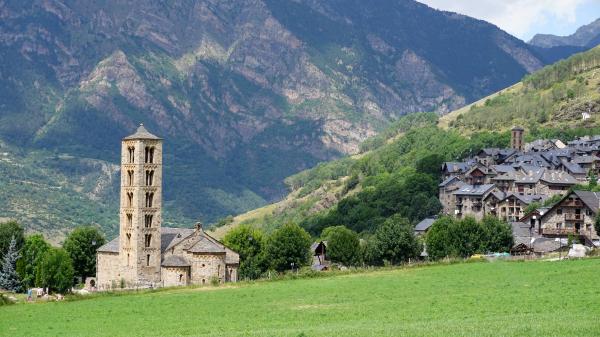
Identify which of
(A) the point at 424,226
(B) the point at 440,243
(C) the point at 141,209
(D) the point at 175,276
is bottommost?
(D) the point at 175,276

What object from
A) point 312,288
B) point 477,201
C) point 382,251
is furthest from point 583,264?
point 477,201

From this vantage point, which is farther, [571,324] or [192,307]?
[192,307]

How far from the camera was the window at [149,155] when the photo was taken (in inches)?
5020

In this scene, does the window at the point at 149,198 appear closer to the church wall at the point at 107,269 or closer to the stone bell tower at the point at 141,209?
the stone bell tower at the point at 141,209

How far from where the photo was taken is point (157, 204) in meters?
127

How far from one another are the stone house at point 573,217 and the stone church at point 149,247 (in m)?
39.9

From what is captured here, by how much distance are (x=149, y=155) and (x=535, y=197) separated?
67.5m

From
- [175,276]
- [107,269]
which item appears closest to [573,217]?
[175,276]

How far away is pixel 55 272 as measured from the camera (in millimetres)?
120188

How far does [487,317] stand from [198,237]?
68952 millimetres

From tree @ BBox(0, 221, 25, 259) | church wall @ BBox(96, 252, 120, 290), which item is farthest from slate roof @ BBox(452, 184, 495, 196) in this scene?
tree @ BBox(0, 221, 25, 259)

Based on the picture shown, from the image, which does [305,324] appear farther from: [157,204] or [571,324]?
[157,204]

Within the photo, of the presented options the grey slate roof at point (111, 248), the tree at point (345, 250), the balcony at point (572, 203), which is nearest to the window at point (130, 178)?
the grey slate roof at point (111, 248)

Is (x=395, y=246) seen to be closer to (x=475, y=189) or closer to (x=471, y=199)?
(x=471, y=199)
